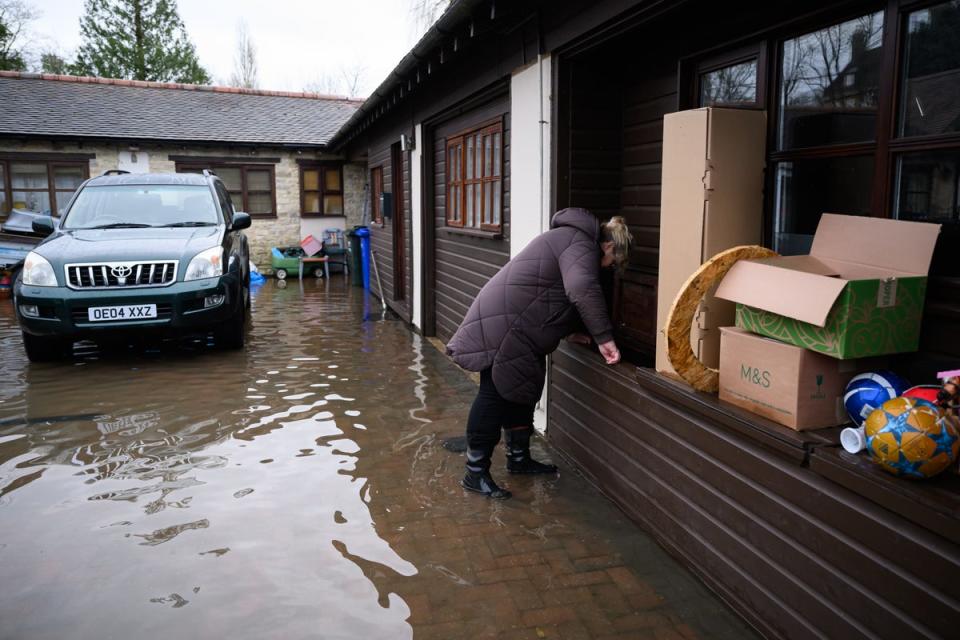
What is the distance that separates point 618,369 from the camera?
397 cm

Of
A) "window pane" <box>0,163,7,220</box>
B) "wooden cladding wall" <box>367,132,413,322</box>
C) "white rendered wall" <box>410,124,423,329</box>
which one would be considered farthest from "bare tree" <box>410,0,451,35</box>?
"window pane" <box>0,163,7,220</box>

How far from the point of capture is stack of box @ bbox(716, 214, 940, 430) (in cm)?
249

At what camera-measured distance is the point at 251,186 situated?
18.3 m

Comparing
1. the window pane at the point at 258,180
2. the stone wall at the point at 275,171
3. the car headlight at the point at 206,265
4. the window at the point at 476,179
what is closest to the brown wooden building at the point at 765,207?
the window at the point at 476,179

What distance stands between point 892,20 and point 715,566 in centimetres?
228

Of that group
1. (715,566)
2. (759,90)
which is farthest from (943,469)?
(759,90)

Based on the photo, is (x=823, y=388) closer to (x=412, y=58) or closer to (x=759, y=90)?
(x=759, y=90)

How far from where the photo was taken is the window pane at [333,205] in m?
18.9

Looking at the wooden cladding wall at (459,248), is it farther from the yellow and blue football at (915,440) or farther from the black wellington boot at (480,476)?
the yellow and blue football at (915,440)

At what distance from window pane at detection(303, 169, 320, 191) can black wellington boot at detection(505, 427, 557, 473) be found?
50.7 ft

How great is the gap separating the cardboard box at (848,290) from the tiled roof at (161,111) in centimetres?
1649

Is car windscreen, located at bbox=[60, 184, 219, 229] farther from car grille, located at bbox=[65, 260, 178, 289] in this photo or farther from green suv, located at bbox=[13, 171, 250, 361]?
car grille, located at bbox=[65, 260, 178, 289]

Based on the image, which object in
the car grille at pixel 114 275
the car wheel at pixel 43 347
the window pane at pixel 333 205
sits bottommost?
the car wheel at pixel 43 347

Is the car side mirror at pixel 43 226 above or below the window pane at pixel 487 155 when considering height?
below
